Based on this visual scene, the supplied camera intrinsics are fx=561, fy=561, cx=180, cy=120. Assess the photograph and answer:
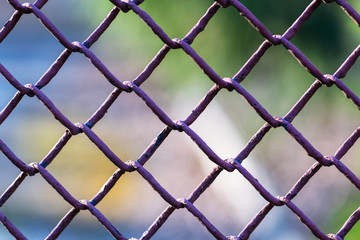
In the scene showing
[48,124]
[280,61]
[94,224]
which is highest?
[280,61]

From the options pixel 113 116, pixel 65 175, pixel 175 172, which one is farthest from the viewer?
pixel 113 116

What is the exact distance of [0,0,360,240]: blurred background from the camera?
274 centimetres

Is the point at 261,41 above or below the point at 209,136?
above

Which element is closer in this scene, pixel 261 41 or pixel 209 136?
pixel 261 41

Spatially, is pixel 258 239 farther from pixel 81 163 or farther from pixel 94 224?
pixel 81 163

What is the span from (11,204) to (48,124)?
95cm

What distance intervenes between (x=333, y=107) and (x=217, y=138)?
73 cm

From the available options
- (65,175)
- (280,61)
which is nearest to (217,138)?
(280,61)

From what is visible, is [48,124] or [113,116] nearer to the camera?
[48,124]

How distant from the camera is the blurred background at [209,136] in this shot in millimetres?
2740

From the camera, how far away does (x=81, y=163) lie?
11.3ft

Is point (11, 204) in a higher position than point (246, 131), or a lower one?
lower

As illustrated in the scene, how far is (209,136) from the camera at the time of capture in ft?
11.4

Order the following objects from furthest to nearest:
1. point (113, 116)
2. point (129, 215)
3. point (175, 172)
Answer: point (113, 116)
point (175, 172)
point (129, 215)
